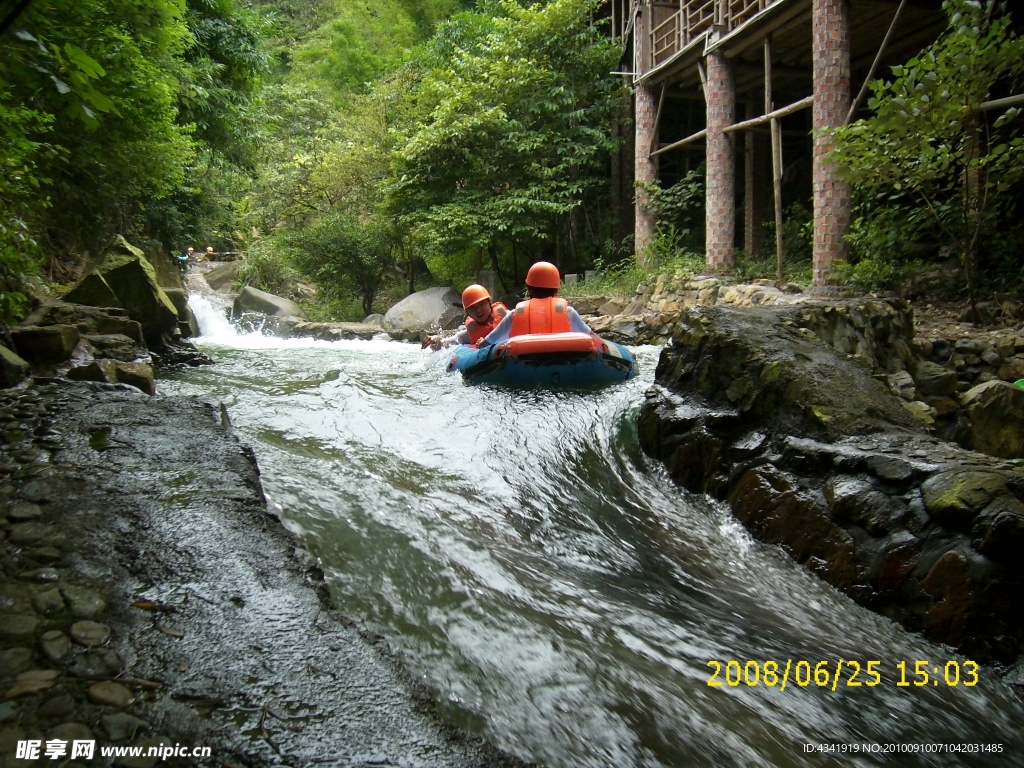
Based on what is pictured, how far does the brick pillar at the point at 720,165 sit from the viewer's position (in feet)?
40.7

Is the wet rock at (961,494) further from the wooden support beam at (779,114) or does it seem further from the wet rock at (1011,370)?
the wooden support beam at (779,114)

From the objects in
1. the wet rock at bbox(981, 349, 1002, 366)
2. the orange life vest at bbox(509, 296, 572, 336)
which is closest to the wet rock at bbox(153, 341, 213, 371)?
the orange life vest at bbox(509, 296, 572, 336)

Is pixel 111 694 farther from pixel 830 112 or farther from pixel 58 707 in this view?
pixel 830 112

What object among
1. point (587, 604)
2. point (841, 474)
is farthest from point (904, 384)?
point (587, 604)

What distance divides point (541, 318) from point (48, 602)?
4.89 meters

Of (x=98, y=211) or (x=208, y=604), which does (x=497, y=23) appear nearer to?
(x=98, y=211)

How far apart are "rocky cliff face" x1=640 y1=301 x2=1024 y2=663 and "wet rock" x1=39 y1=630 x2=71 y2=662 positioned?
3.02m

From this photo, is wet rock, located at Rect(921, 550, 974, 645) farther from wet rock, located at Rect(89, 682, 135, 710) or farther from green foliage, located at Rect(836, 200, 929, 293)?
green foliage, located at Rect(836, 200, 929, 293)

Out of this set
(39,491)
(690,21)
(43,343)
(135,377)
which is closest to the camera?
(39,491)

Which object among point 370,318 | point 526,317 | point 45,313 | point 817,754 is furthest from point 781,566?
point 370,318

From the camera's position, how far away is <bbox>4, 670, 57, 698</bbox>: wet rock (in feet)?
5.60

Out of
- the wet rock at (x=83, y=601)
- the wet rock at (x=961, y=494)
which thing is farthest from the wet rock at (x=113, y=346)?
the wet rock at (x=961, y=494)

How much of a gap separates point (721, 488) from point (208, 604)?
2888 mm

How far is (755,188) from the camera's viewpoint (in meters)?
15.6
